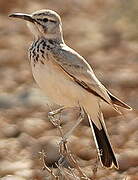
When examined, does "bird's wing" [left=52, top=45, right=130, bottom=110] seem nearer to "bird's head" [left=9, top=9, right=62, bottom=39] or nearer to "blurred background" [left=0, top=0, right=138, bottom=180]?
"bird's head" [left=9, top=9, right=62, bottom=39]

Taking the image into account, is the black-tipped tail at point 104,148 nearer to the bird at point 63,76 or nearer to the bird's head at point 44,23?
the bird at point 63,76

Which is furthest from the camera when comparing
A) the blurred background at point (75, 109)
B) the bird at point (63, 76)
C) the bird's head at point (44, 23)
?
the blurred background at point (75, 109)

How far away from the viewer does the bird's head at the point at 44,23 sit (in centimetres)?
527

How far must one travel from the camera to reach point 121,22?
30.8ft

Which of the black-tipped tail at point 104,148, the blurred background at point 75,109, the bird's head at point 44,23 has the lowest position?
the black-tipped tail at point 104,148

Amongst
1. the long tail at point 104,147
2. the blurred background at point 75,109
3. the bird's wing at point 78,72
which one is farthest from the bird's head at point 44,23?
the blurred background at point 75,109

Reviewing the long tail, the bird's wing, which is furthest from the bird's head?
the long tail

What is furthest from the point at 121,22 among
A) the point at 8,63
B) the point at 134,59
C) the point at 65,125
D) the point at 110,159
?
the point at 110,159

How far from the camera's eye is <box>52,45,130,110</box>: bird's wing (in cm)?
517

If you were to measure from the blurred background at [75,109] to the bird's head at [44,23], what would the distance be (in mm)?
1650

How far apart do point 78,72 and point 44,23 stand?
1.30 ft

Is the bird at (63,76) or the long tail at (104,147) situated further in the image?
the long tail at (104,147)

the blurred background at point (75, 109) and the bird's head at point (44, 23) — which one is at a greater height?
the blurred background at point (75, 109)

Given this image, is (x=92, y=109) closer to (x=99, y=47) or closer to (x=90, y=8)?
(x=99, y=47)
